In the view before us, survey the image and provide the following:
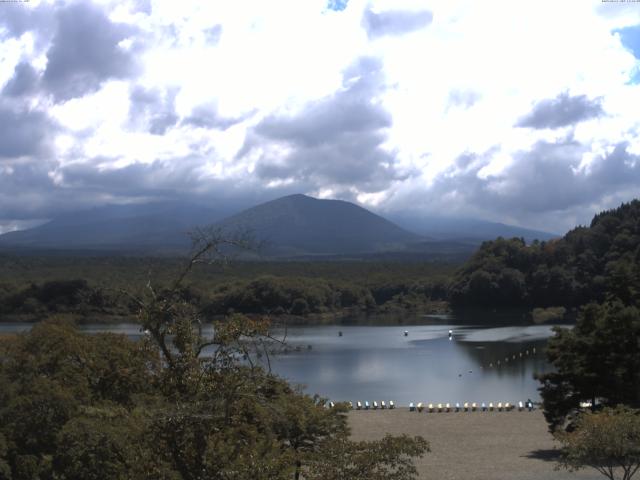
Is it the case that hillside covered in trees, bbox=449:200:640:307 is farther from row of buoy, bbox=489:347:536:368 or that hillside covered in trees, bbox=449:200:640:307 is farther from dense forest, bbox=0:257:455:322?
row of buoy, bbox=489:347:536:368

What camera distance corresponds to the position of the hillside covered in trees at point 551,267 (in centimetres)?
8288

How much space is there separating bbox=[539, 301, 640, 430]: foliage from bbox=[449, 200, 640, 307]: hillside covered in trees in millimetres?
61065

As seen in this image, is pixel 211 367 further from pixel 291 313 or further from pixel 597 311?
pixel 291 313

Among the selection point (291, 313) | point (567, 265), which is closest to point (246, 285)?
point (291, 313)

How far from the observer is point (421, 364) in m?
47.3

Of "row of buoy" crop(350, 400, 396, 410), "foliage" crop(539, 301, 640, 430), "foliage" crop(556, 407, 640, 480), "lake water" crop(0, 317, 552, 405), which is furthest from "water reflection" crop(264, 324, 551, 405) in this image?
"foliage" crop(556, 407, 640, 480)

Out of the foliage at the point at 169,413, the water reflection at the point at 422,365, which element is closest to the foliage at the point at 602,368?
the foliage at the point at 169,413

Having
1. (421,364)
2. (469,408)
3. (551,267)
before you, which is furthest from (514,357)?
(551,267)

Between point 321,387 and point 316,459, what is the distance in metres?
28.2

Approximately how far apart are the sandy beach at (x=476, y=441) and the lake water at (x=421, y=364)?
3.45 metres

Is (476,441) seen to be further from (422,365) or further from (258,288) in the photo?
(258,288)

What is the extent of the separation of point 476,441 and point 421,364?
23.6 m

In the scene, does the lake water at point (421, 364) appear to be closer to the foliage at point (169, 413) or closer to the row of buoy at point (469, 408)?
the row of buoy at point (469, 408)

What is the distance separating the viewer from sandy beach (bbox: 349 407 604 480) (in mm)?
19031
